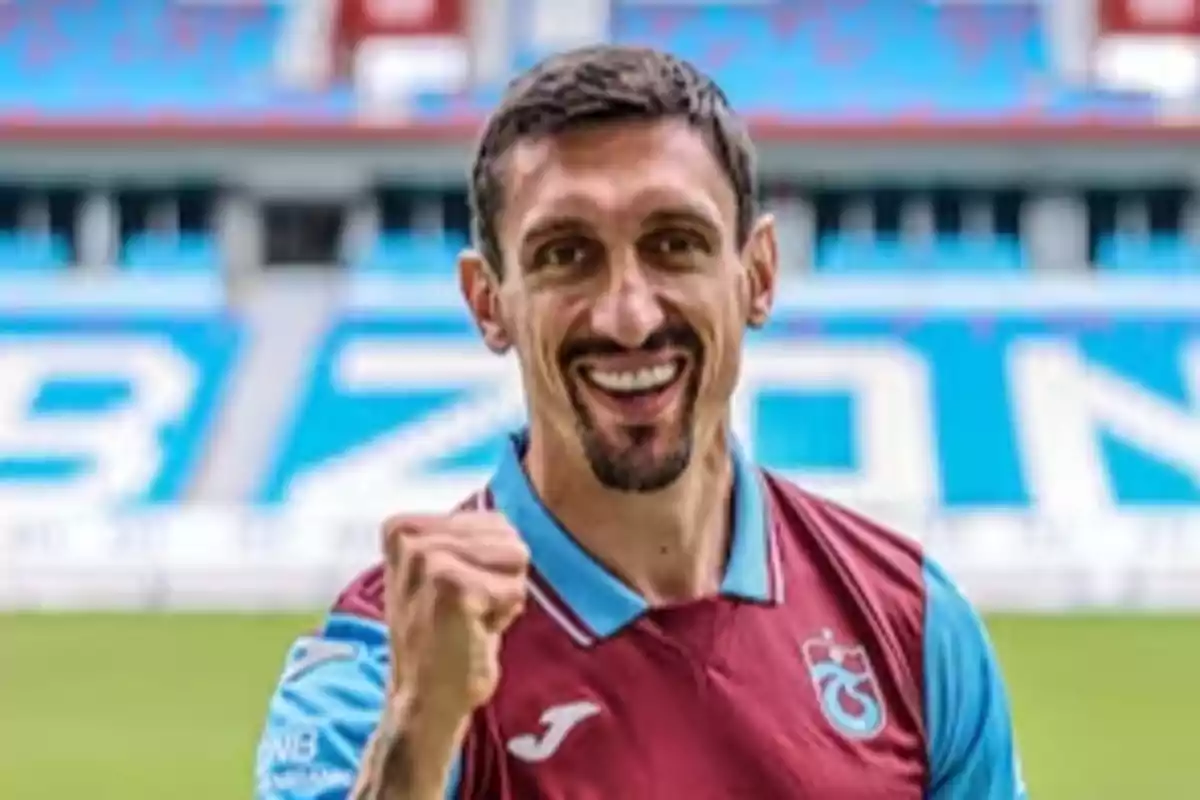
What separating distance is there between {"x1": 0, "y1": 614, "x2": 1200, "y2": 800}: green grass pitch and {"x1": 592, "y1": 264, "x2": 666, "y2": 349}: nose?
484 centimetres

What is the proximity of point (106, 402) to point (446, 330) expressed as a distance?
1.92m

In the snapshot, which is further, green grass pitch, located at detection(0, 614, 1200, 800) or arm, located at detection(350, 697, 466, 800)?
green grass pitch, located at detection(0, 614, 1200, 800)

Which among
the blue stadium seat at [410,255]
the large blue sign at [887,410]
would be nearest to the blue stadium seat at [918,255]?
the large blue sign at [887,410]

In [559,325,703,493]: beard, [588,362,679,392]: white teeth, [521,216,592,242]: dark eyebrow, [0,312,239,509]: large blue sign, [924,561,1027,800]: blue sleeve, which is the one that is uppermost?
[521,216,592,242]: dark eyebrow

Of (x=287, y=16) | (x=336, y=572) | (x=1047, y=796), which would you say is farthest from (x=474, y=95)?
(x=1047, y=796)

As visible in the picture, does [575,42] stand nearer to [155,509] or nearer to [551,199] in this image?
[155,509]

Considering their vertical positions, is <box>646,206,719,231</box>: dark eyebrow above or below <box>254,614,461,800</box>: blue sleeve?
above

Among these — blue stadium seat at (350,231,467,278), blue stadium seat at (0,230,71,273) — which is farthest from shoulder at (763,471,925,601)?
blue stadium seat at (0,230,71,273)

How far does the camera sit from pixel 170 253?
13.6 meters

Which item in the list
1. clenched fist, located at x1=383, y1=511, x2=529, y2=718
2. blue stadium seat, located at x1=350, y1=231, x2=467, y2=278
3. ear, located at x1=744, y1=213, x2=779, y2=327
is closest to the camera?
clenched fist, located at x1=383, y1=511, x2=529, y2=718

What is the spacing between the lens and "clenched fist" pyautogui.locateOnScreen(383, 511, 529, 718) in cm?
117

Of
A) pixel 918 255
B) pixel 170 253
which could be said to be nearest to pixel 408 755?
pixel 918 255

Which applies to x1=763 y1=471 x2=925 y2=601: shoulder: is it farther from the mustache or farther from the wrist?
the wrist

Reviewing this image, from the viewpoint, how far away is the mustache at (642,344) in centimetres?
135
